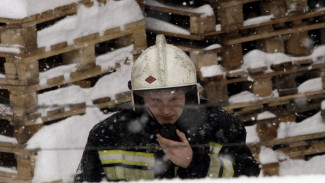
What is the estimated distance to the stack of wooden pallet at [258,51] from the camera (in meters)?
4.66

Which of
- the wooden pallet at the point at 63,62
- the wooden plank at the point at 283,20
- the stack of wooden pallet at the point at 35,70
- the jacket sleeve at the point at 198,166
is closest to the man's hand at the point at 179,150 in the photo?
the jacket sleeve at the point at 198,166

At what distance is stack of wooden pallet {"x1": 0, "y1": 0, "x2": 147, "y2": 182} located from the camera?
3951 millimetres

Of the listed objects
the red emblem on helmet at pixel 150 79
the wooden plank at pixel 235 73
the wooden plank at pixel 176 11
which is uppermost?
the wooden plank at pixel 176 11

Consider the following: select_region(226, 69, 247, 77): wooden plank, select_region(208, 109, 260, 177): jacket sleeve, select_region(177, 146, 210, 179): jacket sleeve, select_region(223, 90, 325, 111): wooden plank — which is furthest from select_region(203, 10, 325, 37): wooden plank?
select_region(177, 146, 210, 179): jacket sleeve

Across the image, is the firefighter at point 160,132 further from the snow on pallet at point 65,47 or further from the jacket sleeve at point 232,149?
the snow on pallet at point 65,47

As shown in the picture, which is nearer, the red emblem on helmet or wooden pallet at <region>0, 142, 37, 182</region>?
the red emblem on helmet

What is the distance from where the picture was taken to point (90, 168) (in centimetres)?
300

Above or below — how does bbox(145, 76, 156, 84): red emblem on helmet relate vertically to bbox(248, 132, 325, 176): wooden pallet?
above

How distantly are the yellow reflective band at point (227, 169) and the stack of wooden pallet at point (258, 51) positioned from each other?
1.77m

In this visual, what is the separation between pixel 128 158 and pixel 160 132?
0.31m

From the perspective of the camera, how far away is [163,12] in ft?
16.0

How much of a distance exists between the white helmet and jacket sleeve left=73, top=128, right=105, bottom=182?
464 mm

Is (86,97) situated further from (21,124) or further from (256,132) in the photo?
(256,132)

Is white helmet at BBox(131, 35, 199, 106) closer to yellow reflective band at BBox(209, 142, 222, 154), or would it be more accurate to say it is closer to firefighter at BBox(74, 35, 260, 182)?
firefighter at BBox(74, 35, 260, 182)
